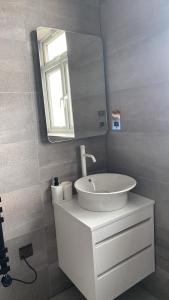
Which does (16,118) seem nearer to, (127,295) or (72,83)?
(72,83)

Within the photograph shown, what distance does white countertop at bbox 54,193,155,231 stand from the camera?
1369 mm

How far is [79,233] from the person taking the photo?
1.44 m

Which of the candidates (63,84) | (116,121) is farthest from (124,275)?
(63,84)

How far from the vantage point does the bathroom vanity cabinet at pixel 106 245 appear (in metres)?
1.37

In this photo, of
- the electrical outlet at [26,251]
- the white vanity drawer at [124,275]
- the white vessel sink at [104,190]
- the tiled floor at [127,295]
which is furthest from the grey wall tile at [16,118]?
the tiled floor at [127,295]

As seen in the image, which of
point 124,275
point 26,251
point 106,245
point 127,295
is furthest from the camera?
point 127,295

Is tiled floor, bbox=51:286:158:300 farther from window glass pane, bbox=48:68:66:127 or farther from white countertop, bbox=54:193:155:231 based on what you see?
window glass pane, bbox=48:68:66:127

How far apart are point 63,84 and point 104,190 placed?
2.84 feet

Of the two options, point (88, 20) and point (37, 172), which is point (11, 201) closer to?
point (37, 172)

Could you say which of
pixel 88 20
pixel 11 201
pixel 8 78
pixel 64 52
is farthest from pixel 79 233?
pixel 88 20

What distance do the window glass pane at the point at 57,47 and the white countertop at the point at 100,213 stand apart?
3.40 feet

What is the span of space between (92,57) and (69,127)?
0.59m

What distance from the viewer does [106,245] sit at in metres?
1.39

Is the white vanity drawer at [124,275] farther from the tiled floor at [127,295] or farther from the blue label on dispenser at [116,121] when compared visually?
the blue label on dispenser at [116,121]
